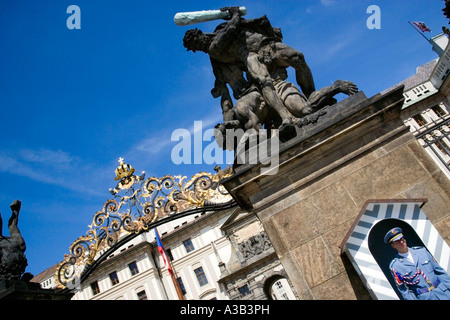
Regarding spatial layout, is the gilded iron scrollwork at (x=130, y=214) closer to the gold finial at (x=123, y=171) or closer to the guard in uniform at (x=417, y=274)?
the gold finial at (x=123, y=171)

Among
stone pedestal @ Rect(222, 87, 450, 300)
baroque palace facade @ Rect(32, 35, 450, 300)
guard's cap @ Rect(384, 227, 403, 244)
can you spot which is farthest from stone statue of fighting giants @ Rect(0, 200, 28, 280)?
baroque palace facade @ Rect(32, 35, 450, 300)

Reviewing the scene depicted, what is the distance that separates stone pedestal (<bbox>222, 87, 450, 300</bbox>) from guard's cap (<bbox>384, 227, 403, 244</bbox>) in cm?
50

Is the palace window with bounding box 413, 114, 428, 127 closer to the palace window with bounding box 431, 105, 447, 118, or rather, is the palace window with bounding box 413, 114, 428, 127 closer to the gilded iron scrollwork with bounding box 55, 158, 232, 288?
the palace window with bounding box 431, 105, 447, 118

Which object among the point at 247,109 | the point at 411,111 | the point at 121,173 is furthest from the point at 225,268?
the point at 247,109

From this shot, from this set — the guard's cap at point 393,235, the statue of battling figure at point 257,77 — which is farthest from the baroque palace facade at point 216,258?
the guard's cap at point 393,235

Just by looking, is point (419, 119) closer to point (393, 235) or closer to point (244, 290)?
point (244, 290)

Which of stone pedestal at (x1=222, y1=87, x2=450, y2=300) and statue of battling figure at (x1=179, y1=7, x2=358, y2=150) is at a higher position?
statue of battling figure at (x1=179, y1=7, x2=358, y2=150)

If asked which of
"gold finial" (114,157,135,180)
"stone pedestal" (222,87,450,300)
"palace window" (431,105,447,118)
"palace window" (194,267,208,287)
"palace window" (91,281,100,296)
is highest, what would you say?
"palace window" (91,281,100,296)

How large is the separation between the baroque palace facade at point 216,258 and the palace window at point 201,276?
78mm

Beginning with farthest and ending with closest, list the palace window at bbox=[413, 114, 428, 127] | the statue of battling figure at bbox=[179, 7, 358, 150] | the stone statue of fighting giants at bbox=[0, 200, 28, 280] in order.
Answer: the palace window at bbox=[413, 114, 428, 127], the stone statue of fighting giants at bbox=[0, 200, 28, 280], the statue of battling figure at bbox=[179, 7, 358, 150]

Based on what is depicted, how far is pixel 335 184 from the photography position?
459 centimetres

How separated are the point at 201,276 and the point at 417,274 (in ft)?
113

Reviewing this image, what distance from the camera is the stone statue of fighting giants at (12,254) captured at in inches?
269

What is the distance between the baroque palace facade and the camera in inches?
1162
